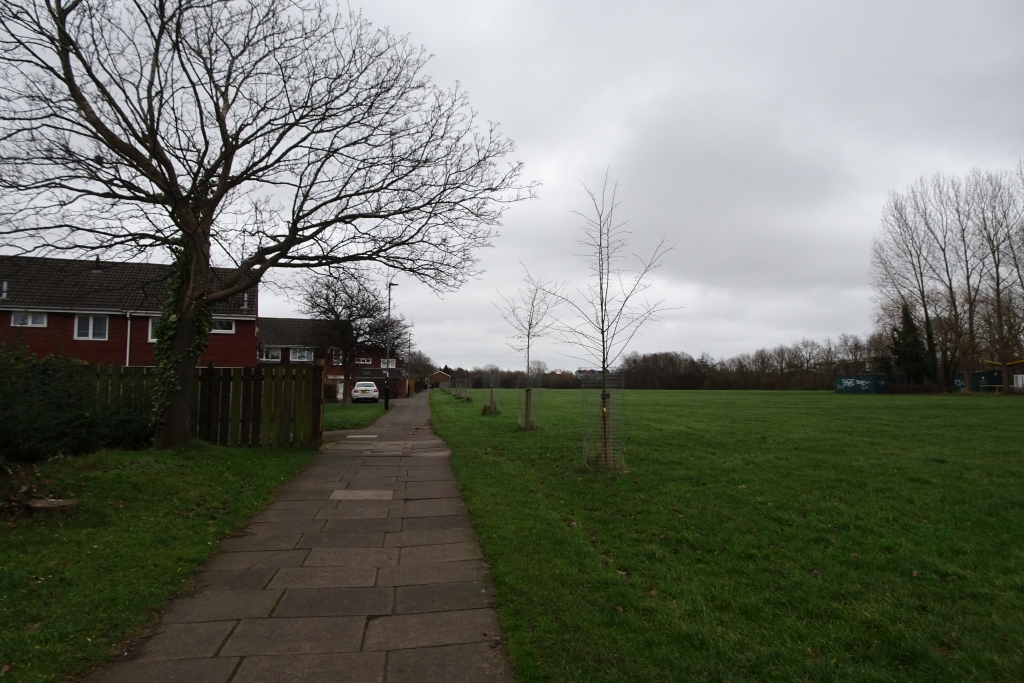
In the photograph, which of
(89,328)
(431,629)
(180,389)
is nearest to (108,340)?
(89,328)

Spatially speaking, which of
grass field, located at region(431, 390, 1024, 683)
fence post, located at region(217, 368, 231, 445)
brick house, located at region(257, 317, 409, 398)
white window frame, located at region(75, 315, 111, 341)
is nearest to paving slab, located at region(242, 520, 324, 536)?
grass field, located at region(431, 390, 1024, 683)

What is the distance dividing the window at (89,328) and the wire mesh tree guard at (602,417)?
98.8ft

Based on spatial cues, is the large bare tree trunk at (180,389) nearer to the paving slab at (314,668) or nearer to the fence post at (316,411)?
the fence post at (316,411)

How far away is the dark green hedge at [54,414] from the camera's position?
29.3 feet

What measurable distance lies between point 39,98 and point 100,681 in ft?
33.0

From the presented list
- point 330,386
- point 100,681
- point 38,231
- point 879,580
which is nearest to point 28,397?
point 38,231

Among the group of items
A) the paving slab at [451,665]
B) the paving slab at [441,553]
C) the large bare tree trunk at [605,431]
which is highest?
the large bare tree trunk at [605,431]

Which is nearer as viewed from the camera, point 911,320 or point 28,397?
point 28,397

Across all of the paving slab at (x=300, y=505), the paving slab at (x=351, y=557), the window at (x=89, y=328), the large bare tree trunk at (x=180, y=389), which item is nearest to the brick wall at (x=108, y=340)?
the window at (x=89, y=328)

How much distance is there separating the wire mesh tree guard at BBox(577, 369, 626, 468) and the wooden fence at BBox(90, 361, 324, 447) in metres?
5.44

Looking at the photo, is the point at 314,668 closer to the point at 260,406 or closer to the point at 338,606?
the point at 338,606

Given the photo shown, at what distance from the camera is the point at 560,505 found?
26.4ft

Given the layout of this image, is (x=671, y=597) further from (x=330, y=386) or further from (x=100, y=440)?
(x=330, y=386)

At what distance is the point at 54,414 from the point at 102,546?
5.05 metres
